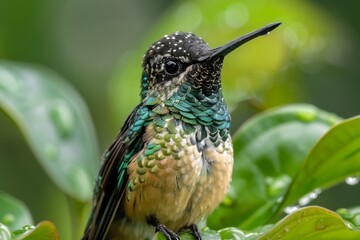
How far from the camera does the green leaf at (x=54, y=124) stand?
2.95m

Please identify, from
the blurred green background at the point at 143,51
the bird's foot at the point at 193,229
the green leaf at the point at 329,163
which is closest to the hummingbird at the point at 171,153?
the bird's foot at the point at 193,229

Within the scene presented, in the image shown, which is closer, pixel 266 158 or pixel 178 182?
pixel 178 182

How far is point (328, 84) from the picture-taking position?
216 inches

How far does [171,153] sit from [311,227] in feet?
1.93

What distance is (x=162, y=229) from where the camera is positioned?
2.59 meters

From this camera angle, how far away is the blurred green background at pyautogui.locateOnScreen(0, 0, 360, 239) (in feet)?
13.2

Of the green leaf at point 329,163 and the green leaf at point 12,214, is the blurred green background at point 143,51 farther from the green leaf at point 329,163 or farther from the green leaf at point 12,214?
the green leaf at point 12,214

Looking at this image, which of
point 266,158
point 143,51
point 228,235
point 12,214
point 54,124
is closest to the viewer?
point 228,235

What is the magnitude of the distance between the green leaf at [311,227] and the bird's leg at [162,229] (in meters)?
0.47

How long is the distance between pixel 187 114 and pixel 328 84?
117 inches

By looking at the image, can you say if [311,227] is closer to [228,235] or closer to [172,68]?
[228,235]

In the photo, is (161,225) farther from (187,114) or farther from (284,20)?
(284,20)

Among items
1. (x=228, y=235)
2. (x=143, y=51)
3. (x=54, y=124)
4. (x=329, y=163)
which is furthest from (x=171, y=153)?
(x=143, y=51)

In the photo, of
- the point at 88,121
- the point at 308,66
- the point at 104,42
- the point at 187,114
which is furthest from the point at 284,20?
the point at 104,42
